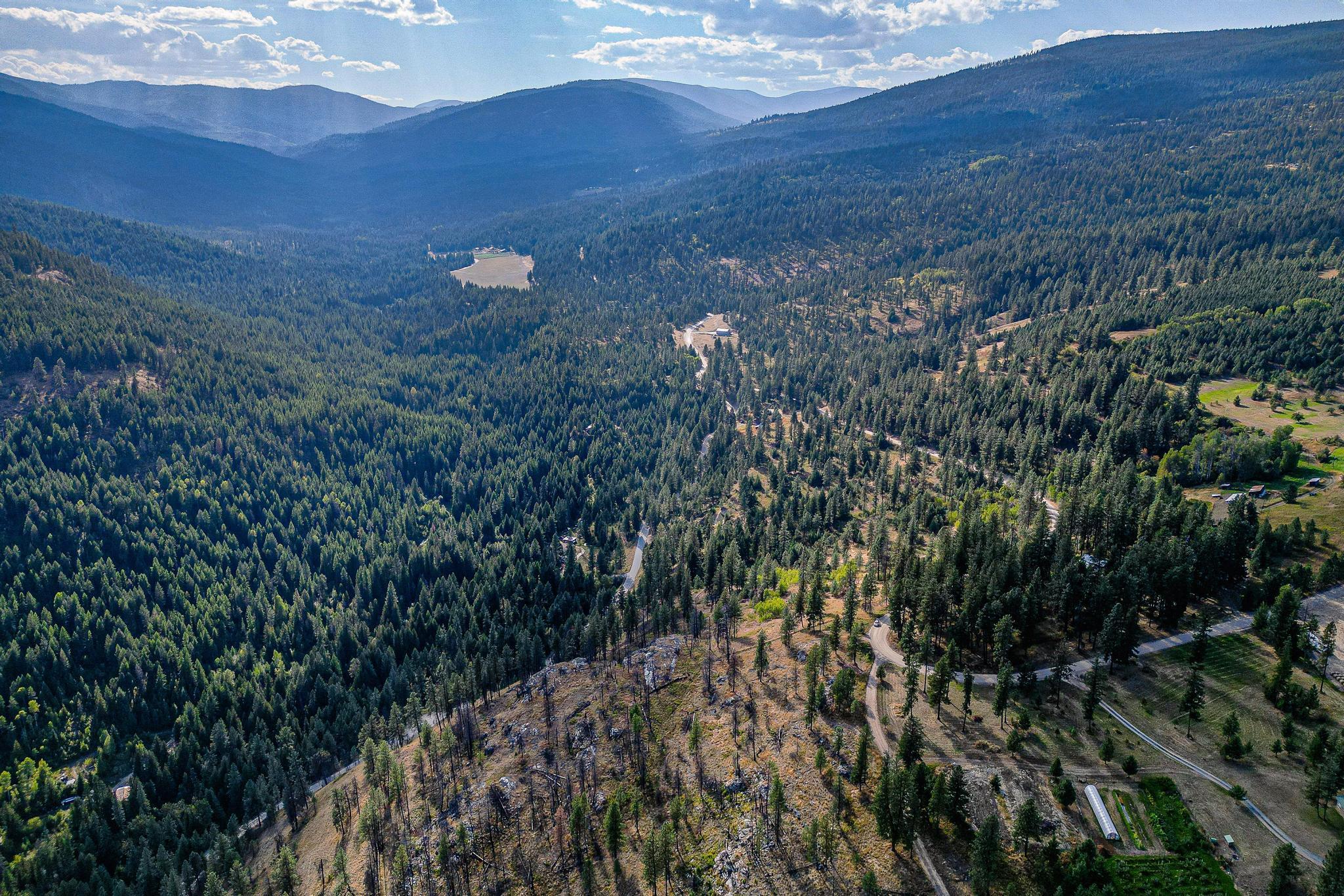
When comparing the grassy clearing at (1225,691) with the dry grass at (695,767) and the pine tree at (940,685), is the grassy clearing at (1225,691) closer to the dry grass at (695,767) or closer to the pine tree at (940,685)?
the pine tree at (940,685)

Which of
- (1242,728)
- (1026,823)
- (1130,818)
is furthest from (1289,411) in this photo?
(1026,823)

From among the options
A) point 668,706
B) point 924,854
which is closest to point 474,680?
point 668,706

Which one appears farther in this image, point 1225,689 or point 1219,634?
point 1219,634

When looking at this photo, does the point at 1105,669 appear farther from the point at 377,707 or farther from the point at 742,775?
the point at 377,707

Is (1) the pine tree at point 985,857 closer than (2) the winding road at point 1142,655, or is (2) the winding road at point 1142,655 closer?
(1) the pine tree at point 985,857

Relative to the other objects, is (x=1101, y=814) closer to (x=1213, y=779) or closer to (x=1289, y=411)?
(x=1213, y=779)

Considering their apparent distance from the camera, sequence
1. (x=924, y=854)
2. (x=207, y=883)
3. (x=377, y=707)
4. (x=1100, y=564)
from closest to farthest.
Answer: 1. (x=924, y=854)
2. (x=207, y=883)
3. (x=1100, y=564)
4. (x=377, y=707)

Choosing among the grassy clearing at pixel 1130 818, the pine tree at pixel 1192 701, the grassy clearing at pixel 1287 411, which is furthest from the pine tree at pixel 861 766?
the grassy clearing at pixel 1287 411
